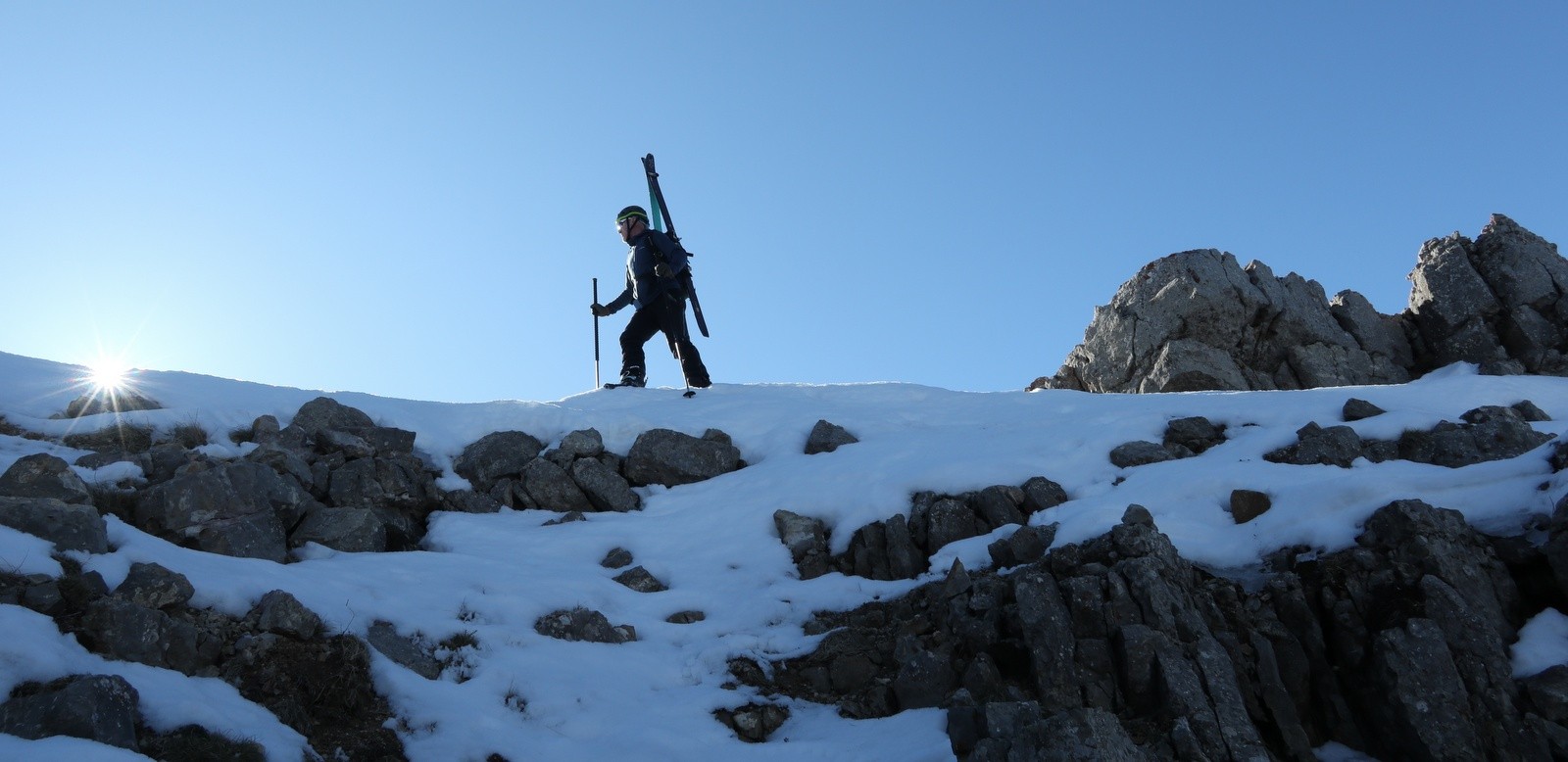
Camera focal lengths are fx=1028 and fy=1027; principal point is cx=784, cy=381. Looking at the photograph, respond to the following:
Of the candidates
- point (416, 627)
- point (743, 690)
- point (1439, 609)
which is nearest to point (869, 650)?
point (743, 690)

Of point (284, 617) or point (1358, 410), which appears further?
point (1358, 410)

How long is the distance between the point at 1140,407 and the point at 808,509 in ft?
20.0

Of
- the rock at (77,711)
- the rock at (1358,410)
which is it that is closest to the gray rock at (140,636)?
the rock at (77,711)

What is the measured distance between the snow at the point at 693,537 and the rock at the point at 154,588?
0.54 ft

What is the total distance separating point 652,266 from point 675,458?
6.82 metres

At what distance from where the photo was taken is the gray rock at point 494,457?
1543 centimetres

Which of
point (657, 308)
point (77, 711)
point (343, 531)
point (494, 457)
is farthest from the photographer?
point (657, 308)

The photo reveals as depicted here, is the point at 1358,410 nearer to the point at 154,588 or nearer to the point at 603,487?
the point at 603,487

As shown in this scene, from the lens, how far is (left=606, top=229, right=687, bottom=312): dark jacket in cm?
2161

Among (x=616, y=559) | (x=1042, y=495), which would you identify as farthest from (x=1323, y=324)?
(x=616, y=559)

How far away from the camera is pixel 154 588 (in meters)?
8.84

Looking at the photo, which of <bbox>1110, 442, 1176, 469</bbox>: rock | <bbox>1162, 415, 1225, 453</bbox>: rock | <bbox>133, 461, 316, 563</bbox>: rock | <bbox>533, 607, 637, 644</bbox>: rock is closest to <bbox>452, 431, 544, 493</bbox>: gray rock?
<bbox>133, 461, 316, 563</bbox>: rock

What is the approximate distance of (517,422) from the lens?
16.8 meters

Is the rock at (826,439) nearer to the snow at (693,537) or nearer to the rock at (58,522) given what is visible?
the snow at (693,537)
